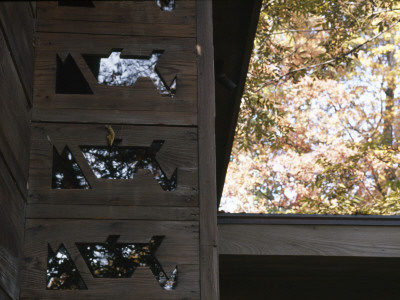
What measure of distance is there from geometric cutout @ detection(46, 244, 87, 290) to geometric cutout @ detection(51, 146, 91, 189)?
25 cm

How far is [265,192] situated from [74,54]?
8.23m

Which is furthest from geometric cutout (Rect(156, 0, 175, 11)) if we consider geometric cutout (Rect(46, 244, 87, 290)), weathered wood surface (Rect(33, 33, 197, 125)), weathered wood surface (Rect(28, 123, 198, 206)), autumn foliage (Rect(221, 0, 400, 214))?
autumn foliage (Rect(221, 0, 400, 214))

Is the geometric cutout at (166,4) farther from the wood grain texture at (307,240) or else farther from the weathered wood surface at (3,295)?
the weathered wood surface at (3,295)

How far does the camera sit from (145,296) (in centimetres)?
226

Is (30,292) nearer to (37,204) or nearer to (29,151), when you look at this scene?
(37,204)

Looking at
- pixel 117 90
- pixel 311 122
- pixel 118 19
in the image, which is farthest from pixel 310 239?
pixel 311 122

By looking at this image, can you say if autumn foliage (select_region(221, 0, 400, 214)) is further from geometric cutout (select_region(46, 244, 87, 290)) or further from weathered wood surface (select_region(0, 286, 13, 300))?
weathered wood surface (select_region(0, 286, 13, 300))

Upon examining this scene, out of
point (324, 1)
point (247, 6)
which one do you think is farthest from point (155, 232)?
point (324, 1)

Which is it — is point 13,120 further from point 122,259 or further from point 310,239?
point 310,239

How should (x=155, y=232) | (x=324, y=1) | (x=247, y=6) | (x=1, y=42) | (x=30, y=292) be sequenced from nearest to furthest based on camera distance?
(x=1, y=42)
(x=30, y=292)
(x=155, y=232)
(x=247, y=6)
(x=324, y=1)

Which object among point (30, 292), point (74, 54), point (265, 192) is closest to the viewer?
point (30, 292)

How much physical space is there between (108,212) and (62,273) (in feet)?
0.92

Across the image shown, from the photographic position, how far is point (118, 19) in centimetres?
262

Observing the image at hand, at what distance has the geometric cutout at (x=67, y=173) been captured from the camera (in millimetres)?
2393
